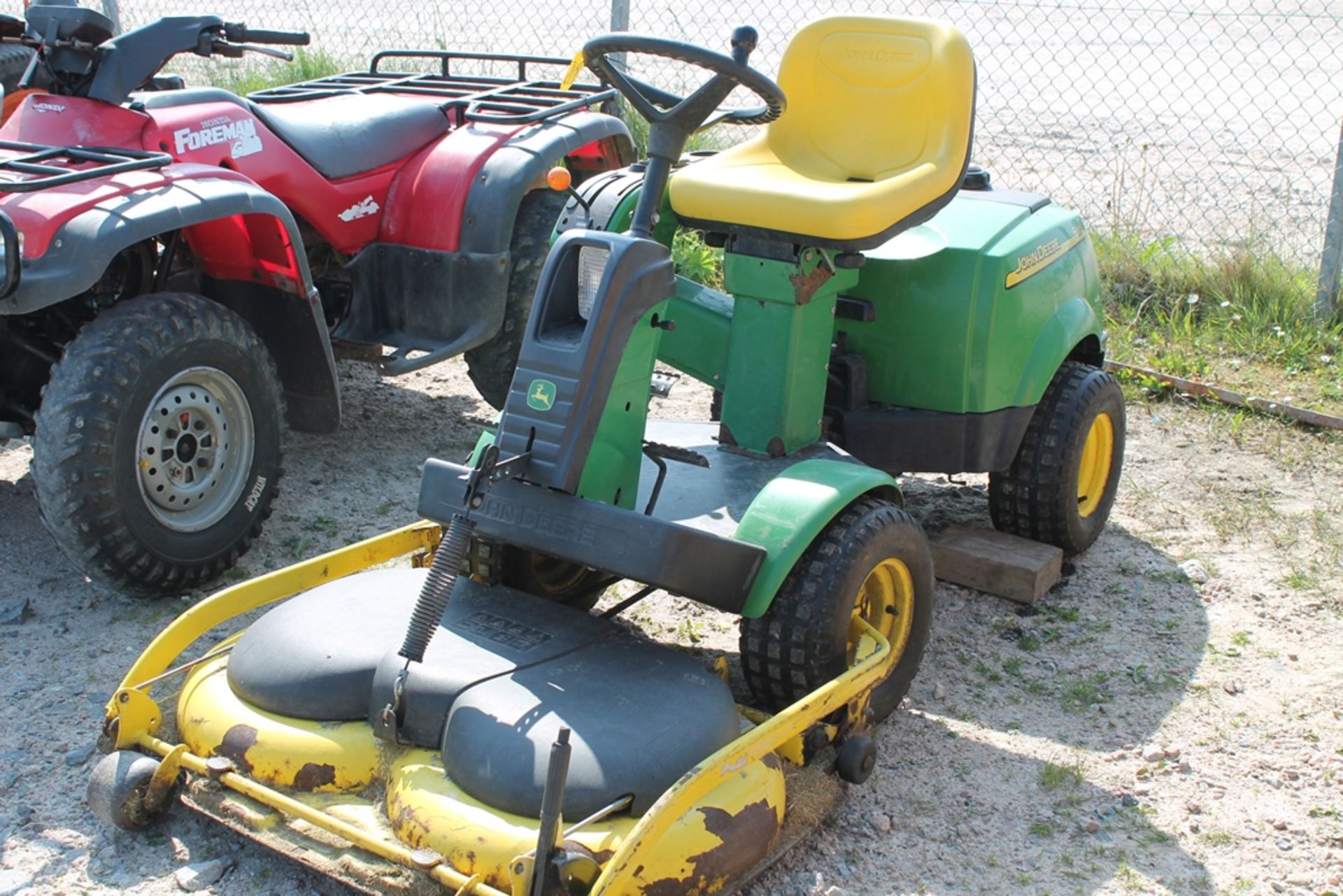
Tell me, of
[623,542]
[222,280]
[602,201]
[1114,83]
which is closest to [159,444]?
[222,280]

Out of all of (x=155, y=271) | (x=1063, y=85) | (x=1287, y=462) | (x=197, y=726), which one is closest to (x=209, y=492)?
(x=155, y=271)

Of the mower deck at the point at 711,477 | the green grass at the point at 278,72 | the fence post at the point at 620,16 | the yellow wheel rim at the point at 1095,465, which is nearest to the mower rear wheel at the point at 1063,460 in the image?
the yellow wheel rim at the point at 1095,465

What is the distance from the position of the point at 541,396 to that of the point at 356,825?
891 millimetres

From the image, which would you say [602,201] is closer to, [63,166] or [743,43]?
[743,43]

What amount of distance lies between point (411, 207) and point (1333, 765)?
319 cm

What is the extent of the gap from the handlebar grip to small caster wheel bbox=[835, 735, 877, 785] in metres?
2.98

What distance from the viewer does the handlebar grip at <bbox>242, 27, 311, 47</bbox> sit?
4.57 meters

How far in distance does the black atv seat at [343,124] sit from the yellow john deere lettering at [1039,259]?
7.05ft

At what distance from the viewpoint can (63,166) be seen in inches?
154

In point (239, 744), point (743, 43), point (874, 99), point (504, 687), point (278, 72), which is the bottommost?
point (239, 744)

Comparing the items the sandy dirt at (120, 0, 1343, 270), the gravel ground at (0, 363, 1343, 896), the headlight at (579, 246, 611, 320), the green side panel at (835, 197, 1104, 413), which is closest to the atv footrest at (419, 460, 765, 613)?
the headlight at (579, 246, 611, 320)

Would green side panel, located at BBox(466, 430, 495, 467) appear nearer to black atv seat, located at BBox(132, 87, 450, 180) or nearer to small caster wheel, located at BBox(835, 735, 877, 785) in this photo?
small caster wheel, located at BBox(835, 735, 877, 785)

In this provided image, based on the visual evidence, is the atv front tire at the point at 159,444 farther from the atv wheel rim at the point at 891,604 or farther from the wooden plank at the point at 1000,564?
the wooden plank at the point at 1000,564

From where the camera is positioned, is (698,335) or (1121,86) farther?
(1121,86)
